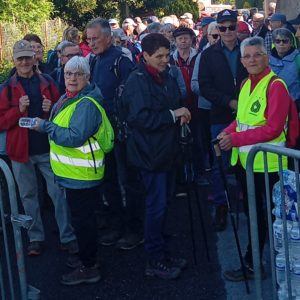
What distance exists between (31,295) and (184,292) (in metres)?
1.28

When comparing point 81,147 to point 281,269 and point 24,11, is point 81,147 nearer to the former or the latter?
point 281,269

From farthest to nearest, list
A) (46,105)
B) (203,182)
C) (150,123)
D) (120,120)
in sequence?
(203,182), (46,105), (120,120), (150,123)

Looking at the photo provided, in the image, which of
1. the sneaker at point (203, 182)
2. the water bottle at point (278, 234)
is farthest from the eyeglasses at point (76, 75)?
the sneaker at point (203, 182)

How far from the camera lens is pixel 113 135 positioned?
14.9 ft

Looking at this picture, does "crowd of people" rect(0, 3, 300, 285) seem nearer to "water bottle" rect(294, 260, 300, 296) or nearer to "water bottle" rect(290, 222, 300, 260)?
"water bottle" rect(290, 222, 300, 260)

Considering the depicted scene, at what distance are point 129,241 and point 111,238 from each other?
0.81ft

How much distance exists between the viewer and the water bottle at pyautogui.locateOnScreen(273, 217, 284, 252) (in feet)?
11.6

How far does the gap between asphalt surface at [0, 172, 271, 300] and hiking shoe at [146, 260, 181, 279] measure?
5cm

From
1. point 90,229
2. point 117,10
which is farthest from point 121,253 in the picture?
point 117,10

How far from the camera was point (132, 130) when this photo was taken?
4.45 meters

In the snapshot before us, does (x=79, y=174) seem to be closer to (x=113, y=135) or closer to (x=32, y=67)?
(x=113, y=135)

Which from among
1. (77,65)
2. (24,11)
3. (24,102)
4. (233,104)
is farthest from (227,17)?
(24,11)

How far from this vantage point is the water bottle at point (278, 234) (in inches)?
139

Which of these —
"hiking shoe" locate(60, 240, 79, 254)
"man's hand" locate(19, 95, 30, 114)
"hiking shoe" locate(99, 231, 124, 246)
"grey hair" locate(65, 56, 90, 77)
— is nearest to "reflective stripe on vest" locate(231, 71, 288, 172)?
"grey hair" locate(65, 56, 90, 77)
